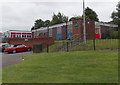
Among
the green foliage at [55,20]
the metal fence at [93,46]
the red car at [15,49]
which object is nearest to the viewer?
the metal fence at [93,46]

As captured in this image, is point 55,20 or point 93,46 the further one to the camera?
point 55,20

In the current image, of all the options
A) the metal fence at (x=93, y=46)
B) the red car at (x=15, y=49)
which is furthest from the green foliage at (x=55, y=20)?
the metal fence at (x=93, y=46)

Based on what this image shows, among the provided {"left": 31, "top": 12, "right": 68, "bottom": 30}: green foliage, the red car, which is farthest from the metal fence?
{"left": 31, "top": 12, "right": 68, "bottom": 30}: green foliage

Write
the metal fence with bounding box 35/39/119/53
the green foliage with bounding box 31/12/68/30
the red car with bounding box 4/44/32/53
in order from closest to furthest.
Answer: the metal fence with bounding box 35/39/119/53 < the red car with bounding box 4/44/32/53 < the green foliage with bounding box 31/12/68/30

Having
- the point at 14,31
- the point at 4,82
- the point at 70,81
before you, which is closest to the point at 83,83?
the point at 70,81

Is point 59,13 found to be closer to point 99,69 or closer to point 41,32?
point 41,32

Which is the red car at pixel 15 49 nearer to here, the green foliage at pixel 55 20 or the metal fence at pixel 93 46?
the metal fence at pixel 93 46

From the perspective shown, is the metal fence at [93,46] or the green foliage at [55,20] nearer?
the metal fence at [93,46]

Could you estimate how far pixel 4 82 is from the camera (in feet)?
21.2

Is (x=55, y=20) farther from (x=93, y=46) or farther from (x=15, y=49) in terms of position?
(x=93, y=46)

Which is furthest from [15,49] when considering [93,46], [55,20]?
[55,20]

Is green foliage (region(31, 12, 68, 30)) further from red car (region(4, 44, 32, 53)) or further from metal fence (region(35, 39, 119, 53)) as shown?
metal fence (region(35, 39, 119, 53))

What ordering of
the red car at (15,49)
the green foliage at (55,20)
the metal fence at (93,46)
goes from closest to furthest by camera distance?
the metal fence at (93,46), the red car at (15,49), the green foliage at (55,20)

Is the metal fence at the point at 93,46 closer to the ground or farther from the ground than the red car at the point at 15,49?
farther from the ground
